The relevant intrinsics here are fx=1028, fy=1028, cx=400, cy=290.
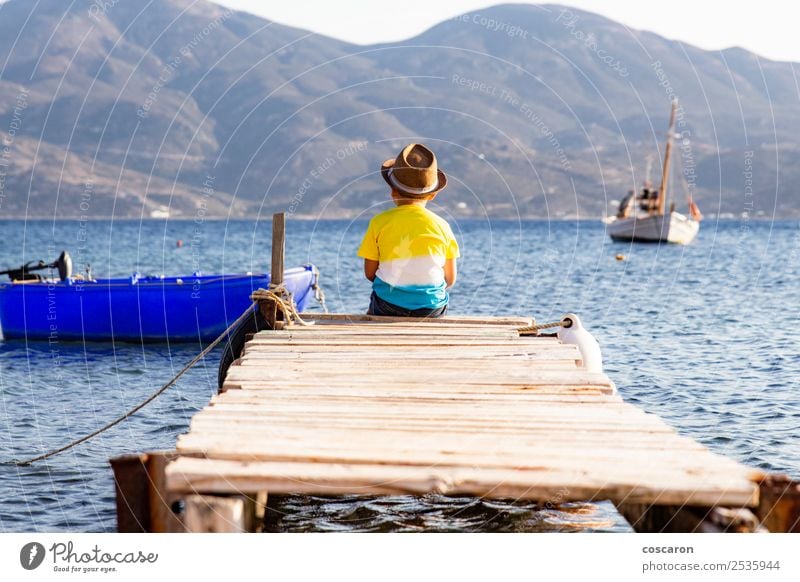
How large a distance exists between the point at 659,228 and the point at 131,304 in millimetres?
65747

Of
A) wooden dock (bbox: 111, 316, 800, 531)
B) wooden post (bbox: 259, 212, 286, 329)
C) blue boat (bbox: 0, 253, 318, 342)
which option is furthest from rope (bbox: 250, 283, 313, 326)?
blue boat (bbox: 0, 253, 318, 342)

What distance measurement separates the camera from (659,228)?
266 ft

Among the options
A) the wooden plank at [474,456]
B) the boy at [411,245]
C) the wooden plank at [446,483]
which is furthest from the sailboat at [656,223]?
the wooden plank at [446,483]

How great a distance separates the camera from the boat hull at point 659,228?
8056 centimetres

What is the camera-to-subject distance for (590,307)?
31.5m

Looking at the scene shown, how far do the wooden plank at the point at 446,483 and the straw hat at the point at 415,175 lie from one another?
5.35 meters

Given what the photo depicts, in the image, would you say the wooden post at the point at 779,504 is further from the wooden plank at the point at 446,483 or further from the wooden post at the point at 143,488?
the wooden post at the point at 143,488

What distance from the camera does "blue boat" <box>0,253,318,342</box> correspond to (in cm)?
2027

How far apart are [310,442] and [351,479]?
1.95ft

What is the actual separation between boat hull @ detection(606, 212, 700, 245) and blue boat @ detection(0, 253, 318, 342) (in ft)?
203

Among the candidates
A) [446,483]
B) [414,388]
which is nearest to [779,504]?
[446,483]

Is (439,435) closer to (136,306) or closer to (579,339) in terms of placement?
(579,339)

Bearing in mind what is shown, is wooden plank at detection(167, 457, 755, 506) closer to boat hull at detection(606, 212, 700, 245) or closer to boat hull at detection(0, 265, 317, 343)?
boat hull at detection(0, 265, 317, 343)
